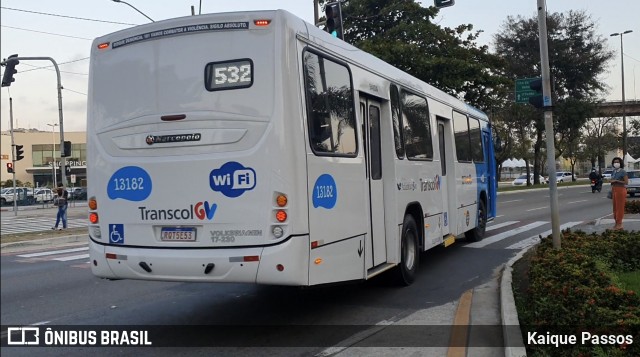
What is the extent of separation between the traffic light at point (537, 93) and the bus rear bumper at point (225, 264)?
609 centimetres

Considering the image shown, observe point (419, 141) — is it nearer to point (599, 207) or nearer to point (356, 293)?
point (356, 293)

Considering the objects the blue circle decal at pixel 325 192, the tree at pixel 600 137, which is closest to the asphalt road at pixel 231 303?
the blue circle decal at pixel 325 192

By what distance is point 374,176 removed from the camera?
746cm

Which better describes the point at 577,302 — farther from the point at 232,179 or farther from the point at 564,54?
the point at 564,54

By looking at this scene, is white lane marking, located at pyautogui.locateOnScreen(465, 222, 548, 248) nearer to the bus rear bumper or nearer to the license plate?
the bus rear bumper

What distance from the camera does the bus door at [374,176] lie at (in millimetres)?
7199

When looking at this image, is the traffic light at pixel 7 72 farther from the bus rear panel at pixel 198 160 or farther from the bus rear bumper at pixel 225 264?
the bus rear bumper at pixel 225 264

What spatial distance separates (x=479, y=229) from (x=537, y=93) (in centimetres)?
481

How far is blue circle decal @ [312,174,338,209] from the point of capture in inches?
228

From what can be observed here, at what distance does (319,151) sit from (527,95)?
5785 mm

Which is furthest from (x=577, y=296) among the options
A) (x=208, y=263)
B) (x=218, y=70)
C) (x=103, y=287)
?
(x=103, y=287)

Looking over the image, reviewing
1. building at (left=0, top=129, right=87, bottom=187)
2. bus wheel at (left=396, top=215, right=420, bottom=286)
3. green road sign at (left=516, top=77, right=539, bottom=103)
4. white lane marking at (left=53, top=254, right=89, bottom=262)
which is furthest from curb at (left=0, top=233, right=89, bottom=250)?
building at (left=0, top=129, right=87, bottom=187)

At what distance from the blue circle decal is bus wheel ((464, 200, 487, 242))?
27.2 feet

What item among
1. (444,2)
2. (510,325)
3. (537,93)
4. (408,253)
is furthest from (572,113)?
(510,325)
